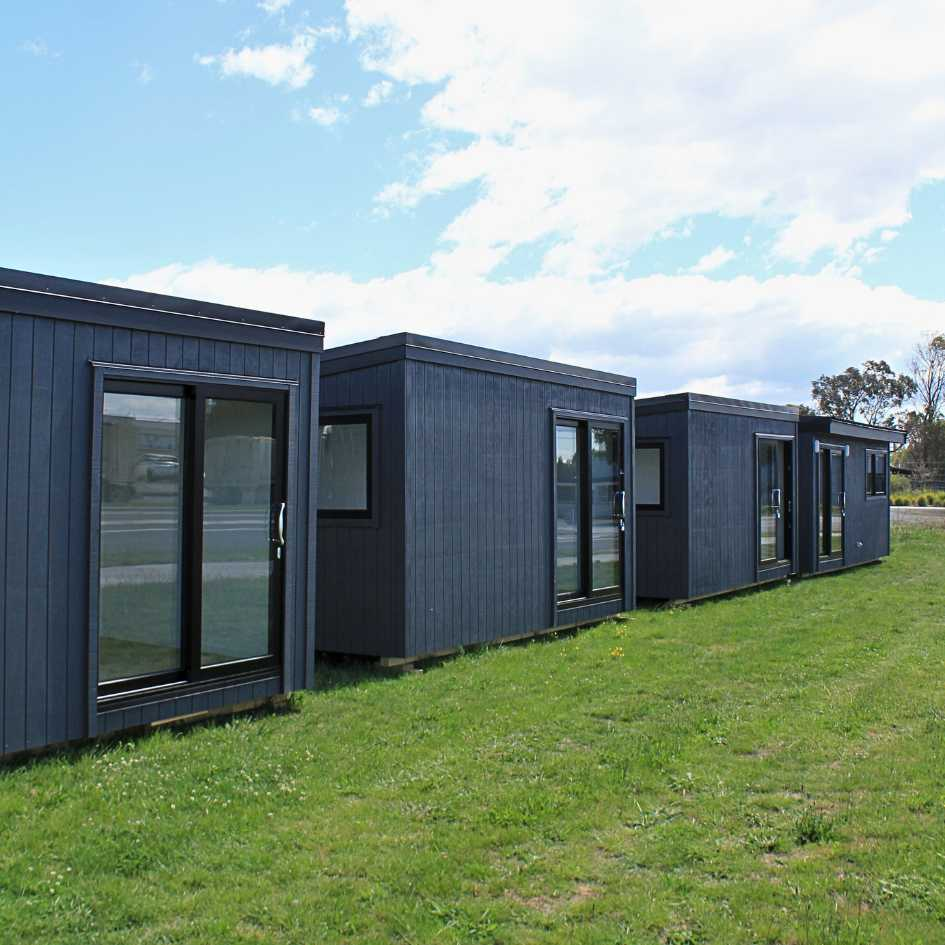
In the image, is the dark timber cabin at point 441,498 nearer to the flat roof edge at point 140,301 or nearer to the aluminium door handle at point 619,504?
the aluminium door handle at point 619,504

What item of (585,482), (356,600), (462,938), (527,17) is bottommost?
(462,938)

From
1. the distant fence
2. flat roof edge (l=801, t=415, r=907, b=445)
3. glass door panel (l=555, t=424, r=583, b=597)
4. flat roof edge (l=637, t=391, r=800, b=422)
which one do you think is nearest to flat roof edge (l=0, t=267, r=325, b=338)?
glass door panel (l=555, t=424, r=583, b=597)

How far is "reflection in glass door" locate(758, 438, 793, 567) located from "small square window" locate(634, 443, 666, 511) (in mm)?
2004

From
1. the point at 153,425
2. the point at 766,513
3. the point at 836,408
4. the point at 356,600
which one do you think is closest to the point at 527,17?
the point at 153,425

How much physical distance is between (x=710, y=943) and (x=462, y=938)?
29.1 inches

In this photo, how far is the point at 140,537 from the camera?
5.00 m

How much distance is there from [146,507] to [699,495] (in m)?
7.30

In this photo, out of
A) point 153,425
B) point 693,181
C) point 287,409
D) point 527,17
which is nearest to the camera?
point 153,425

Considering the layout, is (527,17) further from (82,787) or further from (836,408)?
(836,408)

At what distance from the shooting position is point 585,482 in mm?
8867

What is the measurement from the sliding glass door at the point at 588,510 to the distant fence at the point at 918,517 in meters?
19.1

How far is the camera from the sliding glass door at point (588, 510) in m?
8.64

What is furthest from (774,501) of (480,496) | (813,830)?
(813,830)

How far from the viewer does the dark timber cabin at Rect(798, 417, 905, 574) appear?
13.4 m
